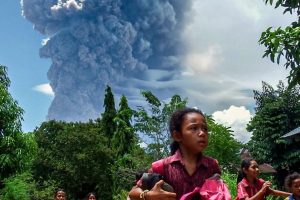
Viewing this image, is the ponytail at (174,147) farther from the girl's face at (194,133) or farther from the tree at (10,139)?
the tree at (10,139)

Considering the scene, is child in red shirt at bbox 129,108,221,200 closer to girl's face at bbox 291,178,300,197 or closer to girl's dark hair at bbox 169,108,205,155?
girl's dark hair at bbox 169,108,205,155

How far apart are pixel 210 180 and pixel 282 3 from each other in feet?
28.7

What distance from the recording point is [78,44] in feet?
581

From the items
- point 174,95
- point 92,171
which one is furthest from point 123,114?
point 174,95

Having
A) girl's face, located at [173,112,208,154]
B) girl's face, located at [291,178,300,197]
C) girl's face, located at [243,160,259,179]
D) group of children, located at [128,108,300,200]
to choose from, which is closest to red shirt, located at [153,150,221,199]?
group of children, located at [128,108,300,200]

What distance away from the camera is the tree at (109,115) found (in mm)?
45406

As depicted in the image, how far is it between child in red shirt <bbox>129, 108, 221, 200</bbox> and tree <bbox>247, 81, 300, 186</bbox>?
97.5 ft

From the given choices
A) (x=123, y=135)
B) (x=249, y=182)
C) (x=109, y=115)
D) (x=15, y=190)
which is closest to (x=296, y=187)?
(x=249, y=182)

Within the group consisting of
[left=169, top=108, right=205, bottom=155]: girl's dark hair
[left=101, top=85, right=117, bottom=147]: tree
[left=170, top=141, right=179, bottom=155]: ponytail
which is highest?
[left=101, top=85, right=117, bottom=147]: tree

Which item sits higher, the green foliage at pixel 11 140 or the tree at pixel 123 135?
the tree at pixel 123 135

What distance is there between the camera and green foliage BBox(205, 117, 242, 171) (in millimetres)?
32562

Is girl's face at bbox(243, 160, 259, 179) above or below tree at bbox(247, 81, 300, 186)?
below

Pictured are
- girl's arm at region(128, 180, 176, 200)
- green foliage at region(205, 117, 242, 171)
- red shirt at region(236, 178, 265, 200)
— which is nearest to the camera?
girl's arm at region(128, 180, 176, 200)

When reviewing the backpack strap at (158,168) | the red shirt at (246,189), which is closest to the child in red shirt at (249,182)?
the red shirt at (246,189)
